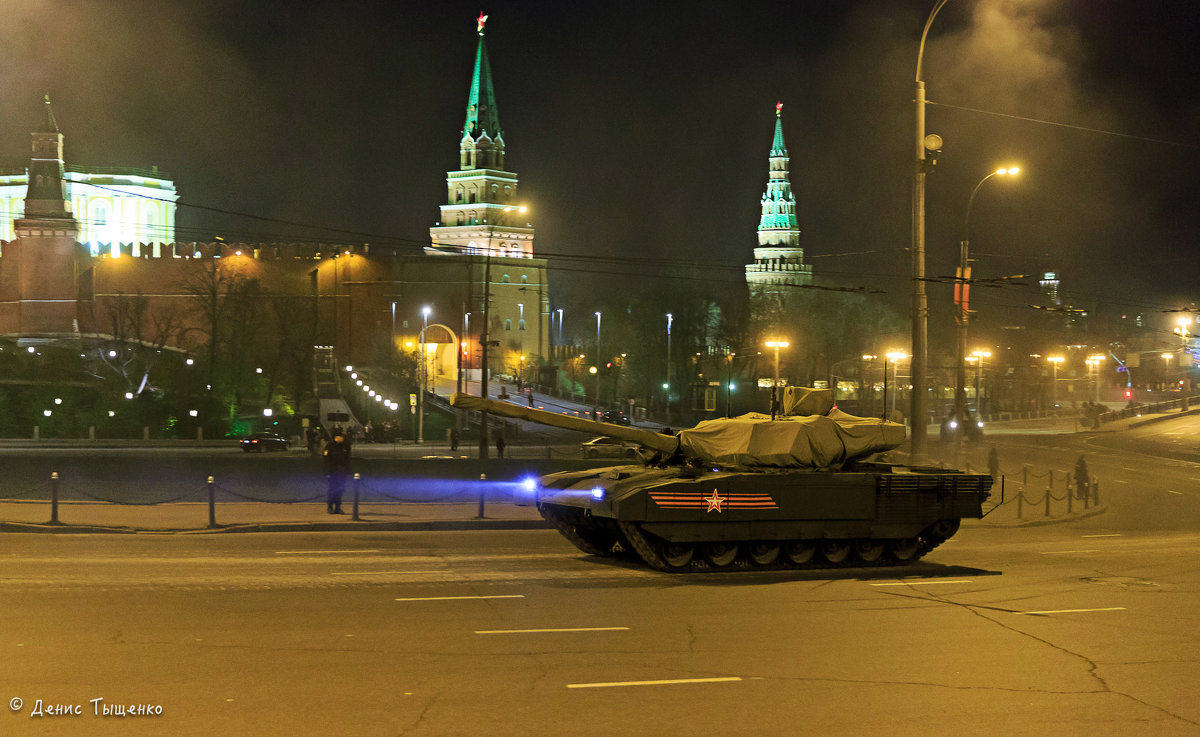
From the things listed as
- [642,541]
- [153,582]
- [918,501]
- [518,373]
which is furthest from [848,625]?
[518,373]

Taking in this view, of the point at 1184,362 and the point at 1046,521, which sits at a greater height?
the point at 1184,362

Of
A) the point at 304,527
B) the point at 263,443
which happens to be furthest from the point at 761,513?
the point at 263,443

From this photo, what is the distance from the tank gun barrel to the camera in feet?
49.8

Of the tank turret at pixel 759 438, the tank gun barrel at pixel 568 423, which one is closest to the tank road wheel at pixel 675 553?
the tank turret at pixel 759 438

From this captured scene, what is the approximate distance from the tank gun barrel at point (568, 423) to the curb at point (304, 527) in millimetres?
3703

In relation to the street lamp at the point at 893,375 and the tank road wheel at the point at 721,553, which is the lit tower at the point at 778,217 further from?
the tank road wheel at the point at 721,553

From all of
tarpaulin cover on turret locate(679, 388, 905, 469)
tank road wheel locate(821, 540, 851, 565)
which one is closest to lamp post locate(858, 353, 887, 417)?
tarpaulin cover on turret locate(679, 388, 905, 469)

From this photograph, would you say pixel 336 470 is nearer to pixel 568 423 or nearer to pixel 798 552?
pixel 568 423

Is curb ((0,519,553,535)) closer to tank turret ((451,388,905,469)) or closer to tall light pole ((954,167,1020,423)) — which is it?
tank turret ((451,388,905,469))

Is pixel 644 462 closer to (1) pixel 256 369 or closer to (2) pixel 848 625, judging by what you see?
(2) pixel 848 625

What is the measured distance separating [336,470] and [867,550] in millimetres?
11183

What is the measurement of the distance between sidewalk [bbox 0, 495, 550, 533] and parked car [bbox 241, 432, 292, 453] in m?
24.0

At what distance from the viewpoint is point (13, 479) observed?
27.7m

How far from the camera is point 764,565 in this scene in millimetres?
15398
